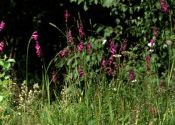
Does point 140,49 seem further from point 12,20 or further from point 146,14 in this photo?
point 12,20

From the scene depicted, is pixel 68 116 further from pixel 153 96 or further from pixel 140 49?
pixel 140 49

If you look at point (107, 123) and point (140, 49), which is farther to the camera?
point (140, 49)

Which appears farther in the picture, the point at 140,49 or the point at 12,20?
the point at 12,20

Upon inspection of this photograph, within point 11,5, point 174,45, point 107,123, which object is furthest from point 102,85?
point 11,5

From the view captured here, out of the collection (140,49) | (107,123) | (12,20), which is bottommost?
(107,123)

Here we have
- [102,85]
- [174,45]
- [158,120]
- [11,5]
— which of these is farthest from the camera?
[11,5]

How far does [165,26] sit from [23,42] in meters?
1.99

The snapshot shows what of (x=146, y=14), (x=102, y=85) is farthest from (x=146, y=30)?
(x=102, y=85)

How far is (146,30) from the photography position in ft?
20.1

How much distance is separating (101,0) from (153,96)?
1821mm

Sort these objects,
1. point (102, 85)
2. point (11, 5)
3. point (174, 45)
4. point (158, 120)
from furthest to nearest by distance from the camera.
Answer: point (11, 5) → point (174, 45) → point (102, 85) → point (158, 120)

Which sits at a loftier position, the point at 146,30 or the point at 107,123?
the point at 146,30

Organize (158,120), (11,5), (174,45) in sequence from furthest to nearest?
(11,5)
(174,45)
(158,120)

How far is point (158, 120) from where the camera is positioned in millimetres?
Result: 4355
